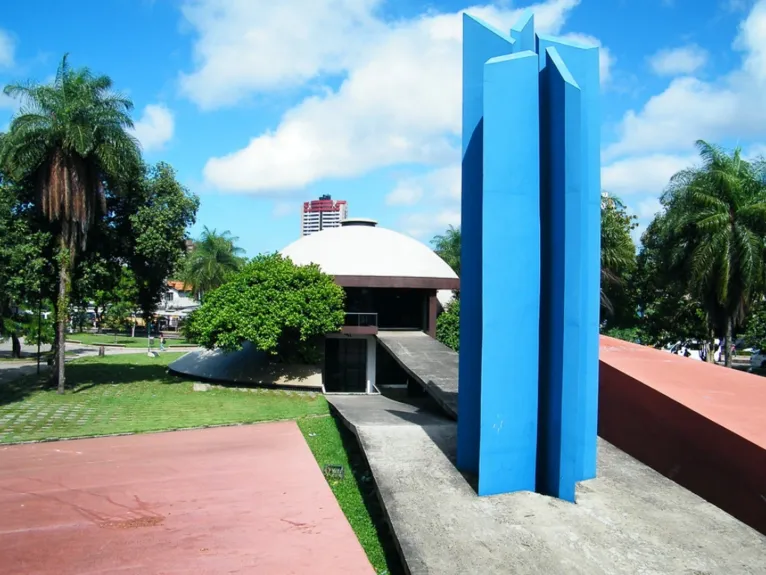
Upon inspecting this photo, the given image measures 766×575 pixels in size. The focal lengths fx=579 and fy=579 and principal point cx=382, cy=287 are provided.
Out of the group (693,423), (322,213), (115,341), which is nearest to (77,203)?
(693,423)

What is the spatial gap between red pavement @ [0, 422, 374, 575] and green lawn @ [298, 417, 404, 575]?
0.21 metres

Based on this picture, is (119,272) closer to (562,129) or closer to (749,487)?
(562,129)

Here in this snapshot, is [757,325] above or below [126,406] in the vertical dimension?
above

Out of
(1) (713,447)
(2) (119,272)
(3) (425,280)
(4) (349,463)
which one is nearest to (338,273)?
(3) (425,280)

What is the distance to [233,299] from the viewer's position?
19.4m

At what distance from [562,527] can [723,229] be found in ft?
52.0

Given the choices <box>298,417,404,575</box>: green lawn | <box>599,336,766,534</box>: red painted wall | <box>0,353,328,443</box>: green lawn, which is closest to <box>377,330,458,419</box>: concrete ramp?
<box>298,417,404,575</box>: green lawn

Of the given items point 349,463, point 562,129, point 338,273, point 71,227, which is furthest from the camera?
point 338,273

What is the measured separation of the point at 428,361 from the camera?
17703 millimetres

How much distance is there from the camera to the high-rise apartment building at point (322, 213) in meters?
134

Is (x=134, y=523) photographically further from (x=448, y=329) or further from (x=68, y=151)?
(x=448, y=329)

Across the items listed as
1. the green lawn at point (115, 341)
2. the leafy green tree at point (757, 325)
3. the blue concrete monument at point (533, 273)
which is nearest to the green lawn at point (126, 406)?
the blue concrete monument at point (533, 273)

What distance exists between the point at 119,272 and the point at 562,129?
17031 millimetres

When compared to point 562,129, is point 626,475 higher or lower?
lower
